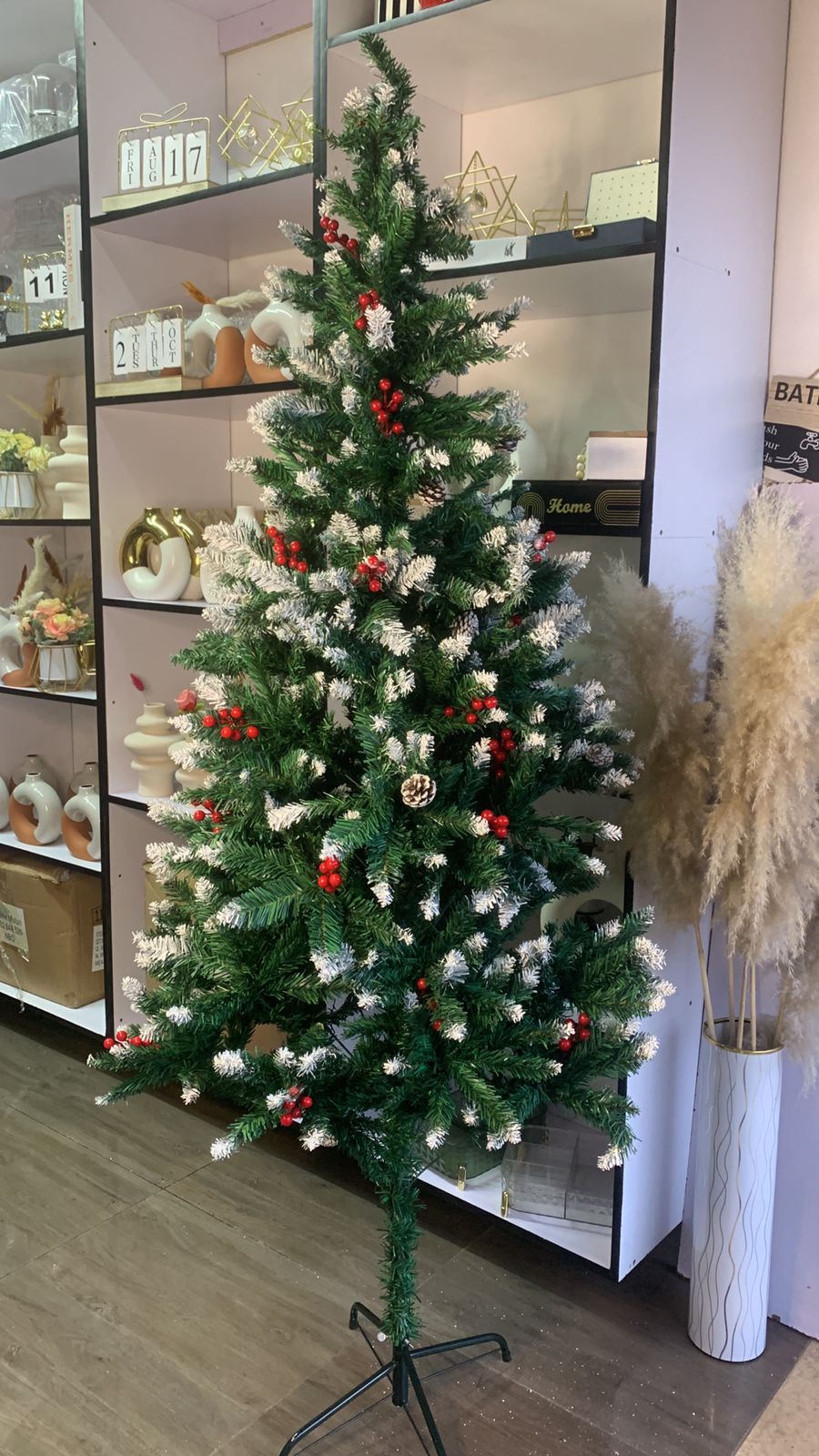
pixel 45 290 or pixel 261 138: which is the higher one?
pixel 261 138

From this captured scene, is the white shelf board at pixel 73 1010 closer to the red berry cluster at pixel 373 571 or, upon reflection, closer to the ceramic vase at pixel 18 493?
the ceramic vase at pixel 18 493

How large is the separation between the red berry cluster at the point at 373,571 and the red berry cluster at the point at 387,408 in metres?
0.18

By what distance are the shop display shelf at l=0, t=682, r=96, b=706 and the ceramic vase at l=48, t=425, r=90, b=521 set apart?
431 mm

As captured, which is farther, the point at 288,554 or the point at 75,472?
the point at 75,472

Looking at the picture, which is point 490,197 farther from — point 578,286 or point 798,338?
point 798,338

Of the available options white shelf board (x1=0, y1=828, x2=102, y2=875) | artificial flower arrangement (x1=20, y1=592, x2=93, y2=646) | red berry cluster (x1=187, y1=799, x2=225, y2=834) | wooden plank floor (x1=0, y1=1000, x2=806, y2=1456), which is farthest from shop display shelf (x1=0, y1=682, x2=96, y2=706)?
red berry cluster (x1=187, y1=799, x2=225, y2=834)

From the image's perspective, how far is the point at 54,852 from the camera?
2.94 m

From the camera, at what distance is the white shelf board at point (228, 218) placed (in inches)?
87.8

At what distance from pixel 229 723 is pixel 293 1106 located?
0.53 m

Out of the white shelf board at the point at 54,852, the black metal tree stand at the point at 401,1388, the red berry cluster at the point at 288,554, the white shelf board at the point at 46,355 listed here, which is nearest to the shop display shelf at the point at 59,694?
the white shelf board at the point at 54,852

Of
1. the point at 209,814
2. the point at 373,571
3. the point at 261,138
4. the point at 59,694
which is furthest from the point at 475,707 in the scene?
the point at 261,138

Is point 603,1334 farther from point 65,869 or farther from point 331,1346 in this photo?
point 65,869

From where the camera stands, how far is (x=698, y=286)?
5.78 feet

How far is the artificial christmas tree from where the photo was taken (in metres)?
1.46
